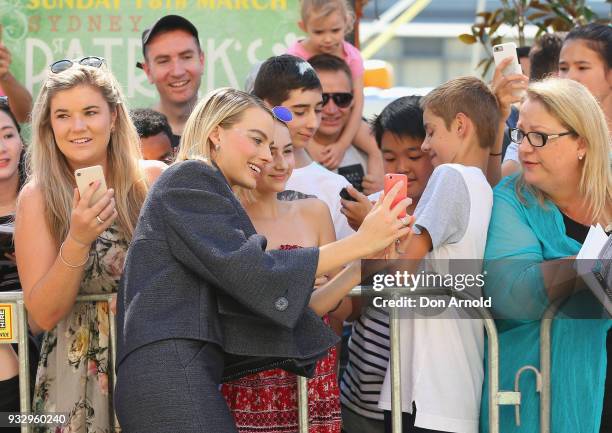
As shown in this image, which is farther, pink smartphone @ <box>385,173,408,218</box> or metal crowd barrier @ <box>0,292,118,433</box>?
metal crowd barrier @ <box>0,292,118,433</box>

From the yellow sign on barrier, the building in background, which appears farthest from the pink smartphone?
the building in background

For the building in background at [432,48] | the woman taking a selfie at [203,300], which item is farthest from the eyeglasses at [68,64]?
the building in background at [432,48]

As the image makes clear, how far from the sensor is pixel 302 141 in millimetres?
4762

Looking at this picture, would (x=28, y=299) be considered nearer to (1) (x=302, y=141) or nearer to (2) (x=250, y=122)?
(2) (x=250, y=122)

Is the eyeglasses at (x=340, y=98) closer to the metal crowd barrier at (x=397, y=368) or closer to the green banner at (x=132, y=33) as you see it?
the green banner at (x=132, y=33)

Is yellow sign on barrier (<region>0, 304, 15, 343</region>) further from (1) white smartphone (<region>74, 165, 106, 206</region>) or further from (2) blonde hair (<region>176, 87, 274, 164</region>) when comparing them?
(2) blonde hair (<region>176, 87, 274, 164</region>)

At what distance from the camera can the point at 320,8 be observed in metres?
5.88

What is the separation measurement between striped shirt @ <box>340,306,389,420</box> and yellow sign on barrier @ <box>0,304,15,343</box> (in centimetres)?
139

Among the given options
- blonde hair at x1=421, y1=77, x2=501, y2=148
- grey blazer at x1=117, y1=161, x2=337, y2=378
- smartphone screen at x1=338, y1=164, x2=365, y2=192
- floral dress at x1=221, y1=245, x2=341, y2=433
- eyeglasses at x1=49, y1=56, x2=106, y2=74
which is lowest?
floral dress at x1=221, y1=245, x2=341, y2=433

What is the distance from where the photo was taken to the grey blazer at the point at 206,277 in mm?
3002

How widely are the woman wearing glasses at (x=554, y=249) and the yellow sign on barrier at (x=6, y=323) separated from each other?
1.79m

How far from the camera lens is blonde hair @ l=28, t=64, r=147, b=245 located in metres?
3.80

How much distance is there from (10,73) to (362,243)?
334cm

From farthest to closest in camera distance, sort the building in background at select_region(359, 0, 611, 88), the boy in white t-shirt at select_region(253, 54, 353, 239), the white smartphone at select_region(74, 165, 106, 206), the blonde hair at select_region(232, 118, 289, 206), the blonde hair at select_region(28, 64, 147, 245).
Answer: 1. the building in background at select_region(359, 0, 611, 88)
2. the boy in white t-shirt at select_region(253, 54, 353, 239)
3. the blonde hair at select_region(232, 118, 289, 206)
4. the blonde hair at select_region(28, 64, 147, 245)
5. the white smartphone at select_region(74, 165, 106, 206)
